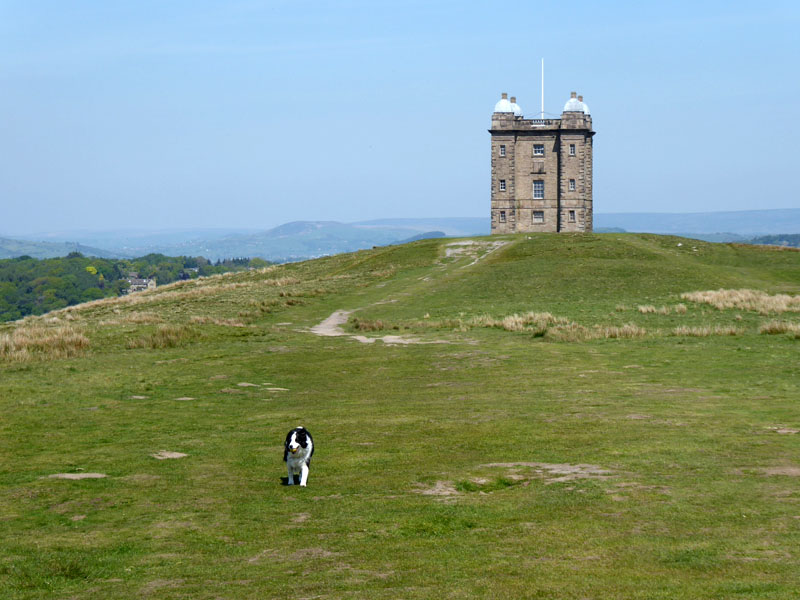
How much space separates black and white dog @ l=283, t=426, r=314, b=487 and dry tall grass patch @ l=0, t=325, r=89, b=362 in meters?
23.3

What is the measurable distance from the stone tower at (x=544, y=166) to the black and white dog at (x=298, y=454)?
84869 mm

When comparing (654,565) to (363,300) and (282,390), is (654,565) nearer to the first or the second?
(282,390)

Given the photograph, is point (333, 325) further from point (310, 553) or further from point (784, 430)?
point (310, 553)

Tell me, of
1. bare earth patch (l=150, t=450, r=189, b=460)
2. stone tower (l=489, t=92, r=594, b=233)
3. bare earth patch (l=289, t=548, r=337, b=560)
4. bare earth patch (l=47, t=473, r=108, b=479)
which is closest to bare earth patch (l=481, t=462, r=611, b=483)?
bare earth patch (l=289, t=548, r=337, b=560)

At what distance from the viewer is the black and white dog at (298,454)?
16438 mm

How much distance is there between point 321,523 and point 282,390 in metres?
15.9

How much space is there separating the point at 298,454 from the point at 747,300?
38.9m

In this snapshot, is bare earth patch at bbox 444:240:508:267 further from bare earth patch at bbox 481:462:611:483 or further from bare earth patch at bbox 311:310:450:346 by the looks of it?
bare earth patch at bbox 481:462:611:483

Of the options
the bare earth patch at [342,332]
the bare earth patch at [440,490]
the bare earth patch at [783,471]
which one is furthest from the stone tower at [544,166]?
the bare earth patch at [440,490]

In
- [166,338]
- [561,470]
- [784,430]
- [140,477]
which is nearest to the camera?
[561,470]

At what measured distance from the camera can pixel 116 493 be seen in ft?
53.2

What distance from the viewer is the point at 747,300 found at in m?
49.9

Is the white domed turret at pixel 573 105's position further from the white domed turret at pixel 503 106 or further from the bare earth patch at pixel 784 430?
the bare earth patch at pixel 784 430

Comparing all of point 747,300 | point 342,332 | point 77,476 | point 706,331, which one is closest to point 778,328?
point 706,331
